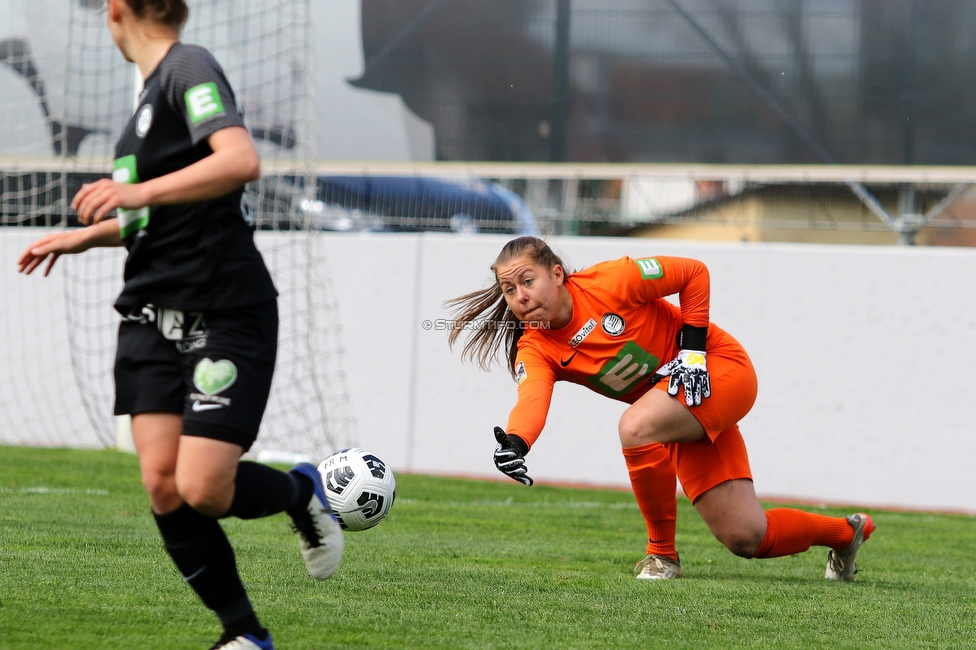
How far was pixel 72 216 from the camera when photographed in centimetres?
983

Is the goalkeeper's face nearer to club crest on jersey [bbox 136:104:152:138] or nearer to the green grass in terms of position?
the green grass

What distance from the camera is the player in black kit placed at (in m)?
2.70

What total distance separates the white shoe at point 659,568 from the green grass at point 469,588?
11 centimetres

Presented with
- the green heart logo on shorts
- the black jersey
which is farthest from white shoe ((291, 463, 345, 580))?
the black jersey

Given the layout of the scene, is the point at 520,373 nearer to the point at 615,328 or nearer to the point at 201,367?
the point at 615,328

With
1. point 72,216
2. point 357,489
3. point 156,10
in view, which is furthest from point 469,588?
point 72,216

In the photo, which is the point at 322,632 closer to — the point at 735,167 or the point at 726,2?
the point at 735,167

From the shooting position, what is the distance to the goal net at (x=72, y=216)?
9.27 meters

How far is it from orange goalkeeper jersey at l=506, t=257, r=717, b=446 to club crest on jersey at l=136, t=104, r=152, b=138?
74.3 inches

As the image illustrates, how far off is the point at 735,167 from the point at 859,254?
5.19 feet

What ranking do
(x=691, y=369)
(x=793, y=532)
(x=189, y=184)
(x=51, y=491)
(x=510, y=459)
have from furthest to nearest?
→ (x=51, y=491) < (x=793, y=532) < (x=691, y=369) < (x=510, y=459) < (x=189, y=184)

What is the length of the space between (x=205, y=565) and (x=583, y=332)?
1.98m

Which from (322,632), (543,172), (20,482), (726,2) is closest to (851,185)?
(726,2)

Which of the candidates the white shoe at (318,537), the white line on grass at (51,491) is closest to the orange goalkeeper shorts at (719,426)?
the white shoe at (318,537)
